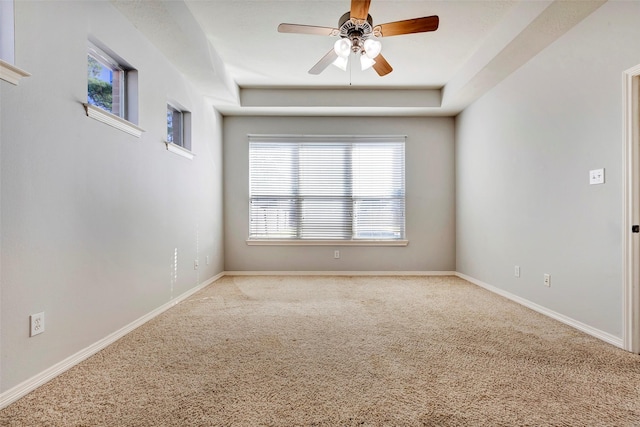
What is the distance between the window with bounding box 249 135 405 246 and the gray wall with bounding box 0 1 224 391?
1.97 meters

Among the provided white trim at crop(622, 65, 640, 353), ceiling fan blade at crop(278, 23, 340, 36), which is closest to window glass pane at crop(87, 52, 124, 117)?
ceiling fan blade at crop(278, 23, 340, 36)

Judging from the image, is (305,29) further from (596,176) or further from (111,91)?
(596,176)

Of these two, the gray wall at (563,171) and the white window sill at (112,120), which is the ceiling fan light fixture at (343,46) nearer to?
the white window sill at (112,120)

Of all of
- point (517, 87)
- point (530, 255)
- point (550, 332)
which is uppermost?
point (517, 87)

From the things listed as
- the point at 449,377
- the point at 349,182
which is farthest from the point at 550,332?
the point at 349,182

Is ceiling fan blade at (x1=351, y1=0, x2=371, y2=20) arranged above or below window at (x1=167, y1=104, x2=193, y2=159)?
above

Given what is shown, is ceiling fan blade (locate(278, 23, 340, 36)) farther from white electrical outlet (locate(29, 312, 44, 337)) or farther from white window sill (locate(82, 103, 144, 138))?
white electrical outlet (locate(29, 312, 44, 337))

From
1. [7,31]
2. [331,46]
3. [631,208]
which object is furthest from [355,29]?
[631,208]

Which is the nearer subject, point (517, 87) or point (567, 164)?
point (567, 164)

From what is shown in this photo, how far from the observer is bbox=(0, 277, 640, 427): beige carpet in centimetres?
145

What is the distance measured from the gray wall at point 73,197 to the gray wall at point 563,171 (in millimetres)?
3608

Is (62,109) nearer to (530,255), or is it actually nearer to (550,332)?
(550,332)

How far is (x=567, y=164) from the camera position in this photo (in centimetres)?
275

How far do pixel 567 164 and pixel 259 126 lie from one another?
397cm
